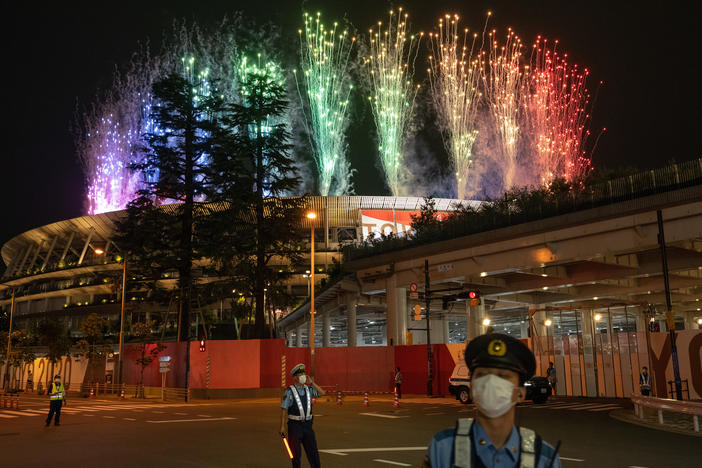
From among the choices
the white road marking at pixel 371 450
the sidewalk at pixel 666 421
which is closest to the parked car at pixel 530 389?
the sidewalk at pixel 666 421

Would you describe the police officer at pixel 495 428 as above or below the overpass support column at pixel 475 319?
below

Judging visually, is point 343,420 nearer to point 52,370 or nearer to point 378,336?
point 52,370

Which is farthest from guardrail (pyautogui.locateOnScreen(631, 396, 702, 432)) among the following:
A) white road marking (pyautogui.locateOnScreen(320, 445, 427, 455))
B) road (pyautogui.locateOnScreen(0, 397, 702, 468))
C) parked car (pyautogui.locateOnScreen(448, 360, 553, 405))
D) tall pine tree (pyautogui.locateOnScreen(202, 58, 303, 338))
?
tall pine tree (pyautogui.locateOnScreen(202, 58, 303, 338))

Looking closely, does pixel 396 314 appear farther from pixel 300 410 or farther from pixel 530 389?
pixel 300 410

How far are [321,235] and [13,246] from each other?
52579mm

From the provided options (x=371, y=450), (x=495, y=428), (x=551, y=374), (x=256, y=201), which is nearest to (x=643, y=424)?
(x=371, y=450)

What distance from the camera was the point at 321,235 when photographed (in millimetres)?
84938

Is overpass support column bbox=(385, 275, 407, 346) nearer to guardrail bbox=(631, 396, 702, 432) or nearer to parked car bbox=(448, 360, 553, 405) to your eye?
parked car bbox=(448, 360, 553, 405)

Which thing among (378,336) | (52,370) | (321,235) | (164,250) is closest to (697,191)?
(164,250)

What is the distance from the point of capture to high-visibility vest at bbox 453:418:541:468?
267 centimetres

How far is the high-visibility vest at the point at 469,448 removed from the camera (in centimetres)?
267

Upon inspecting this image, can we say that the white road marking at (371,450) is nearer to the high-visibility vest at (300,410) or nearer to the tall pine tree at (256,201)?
the high-visibility vest at (300,410)

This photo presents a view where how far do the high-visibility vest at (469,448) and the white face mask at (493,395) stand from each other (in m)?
0.10

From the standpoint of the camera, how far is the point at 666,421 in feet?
62.3
